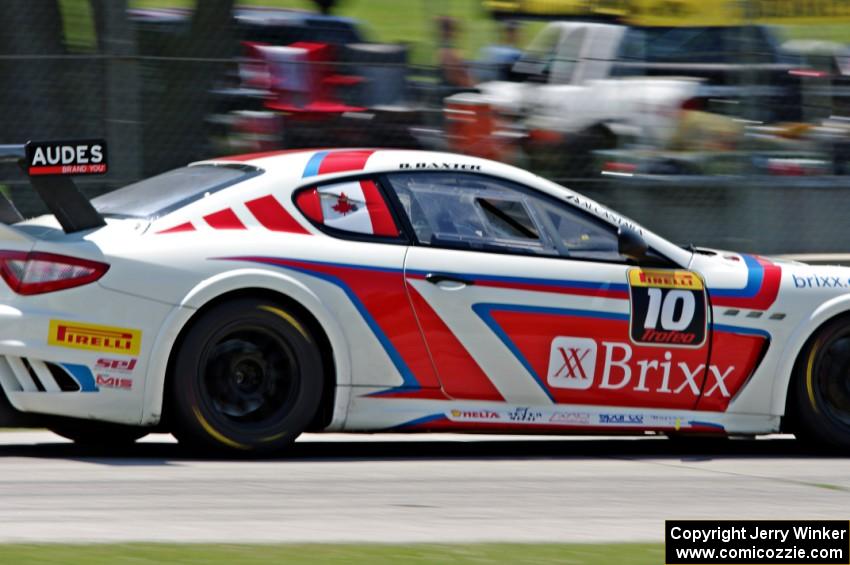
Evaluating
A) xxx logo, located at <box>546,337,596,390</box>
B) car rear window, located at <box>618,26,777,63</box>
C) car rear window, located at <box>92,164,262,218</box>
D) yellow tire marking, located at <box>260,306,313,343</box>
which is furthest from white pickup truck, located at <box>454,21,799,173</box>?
yellow tire marking, located at <box>260,306,313,343</box>

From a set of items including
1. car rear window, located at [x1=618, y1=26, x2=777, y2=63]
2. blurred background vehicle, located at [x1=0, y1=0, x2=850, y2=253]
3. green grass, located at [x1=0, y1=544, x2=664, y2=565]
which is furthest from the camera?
car rear window, located at [x1=618, y1=26, x2=777, y2=63]

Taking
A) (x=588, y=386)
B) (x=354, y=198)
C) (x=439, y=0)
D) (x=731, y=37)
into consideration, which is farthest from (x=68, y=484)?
(x=731, y=37)

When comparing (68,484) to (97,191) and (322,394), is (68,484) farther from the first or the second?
(97,191)

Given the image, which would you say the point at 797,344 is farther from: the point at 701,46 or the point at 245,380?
the point at 701,46

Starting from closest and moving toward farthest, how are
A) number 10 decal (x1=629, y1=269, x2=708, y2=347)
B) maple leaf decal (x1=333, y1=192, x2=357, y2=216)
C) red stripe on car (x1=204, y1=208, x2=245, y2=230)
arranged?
red stripe on car (x1=204, y1=208, x2=245, y2=230), maple leaf decal (x1=333, y1=192, x2=357, y2=216), number 10 decal (x1=629, y1=269, x2=708, y2=347)

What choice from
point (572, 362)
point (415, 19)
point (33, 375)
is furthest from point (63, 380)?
point (415, 19)

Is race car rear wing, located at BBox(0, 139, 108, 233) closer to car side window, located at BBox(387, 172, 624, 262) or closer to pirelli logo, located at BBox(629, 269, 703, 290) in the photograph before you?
car side window, located at BBox(387, 172, 624, 262)

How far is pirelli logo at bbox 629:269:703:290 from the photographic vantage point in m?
7.48

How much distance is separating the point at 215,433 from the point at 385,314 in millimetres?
932

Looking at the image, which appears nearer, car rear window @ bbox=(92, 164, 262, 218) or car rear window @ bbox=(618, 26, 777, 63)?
car rear window @ bbox=(92, 164, 262, 218)

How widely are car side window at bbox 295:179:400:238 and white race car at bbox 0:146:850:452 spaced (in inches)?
0.4

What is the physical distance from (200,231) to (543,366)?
67.5 inches

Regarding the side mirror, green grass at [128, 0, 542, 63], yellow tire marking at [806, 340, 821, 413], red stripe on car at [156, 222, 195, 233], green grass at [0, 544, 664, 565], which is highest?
green grass at [128, 0, 542, 63]

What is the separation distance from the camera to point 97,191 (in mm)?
10953
